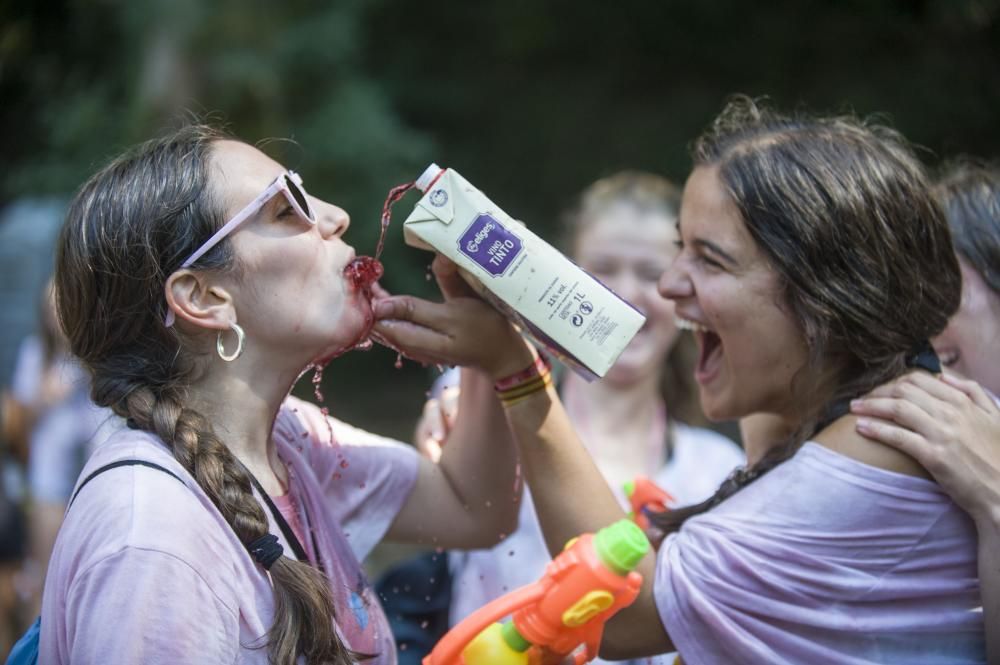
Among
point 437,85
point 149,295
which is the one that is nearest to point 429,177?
point 149,295

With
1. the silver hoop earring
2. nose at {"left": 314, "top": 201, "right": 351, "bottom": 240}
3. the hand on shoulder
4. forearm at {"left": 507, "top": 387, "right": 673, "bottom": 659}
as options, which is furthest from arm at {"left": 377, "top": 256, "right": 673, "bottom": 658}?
the hand on shoulder

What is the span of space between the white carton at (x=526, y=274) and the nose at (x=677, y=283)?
0.37 metres

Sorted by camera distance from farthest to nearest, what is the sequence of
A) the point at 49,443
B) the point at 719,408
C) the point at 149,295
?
the point at 49,443 < the point at 719,408 < the point at 149,295

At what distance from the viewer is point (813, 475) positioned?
6.17ft

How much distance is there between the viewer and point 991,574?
1.78m

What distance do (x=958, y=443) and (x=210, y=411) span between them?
138 cm

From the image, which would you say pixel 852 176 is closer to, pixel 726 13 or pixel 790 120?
pixel 790 120

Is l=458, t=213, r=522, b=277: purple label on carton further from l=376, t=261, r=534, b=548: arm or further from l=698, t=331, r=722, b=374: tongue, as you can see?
l=698, t=331, r=722, b=374: tongue

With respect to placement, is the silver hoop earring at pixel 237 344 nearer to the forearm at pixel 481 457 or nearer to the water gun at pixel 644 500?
the forearm at pixel 481 457

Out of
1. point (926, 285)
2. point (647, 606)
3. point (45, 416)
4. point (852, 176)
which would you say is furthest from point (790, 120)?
point (45, 416)

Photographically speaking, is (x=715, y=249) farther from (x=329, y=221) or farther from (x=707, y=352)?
(x=329, y=221)

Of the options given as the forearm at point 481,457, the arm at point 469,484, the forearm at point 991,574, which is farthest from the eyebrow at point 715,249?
the forearm at point 991,574

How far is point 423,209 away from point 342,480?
70 cm

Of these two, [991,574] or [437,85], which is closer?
[991,574]
